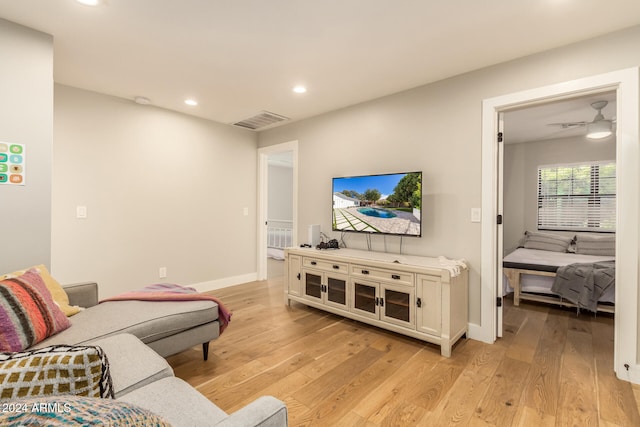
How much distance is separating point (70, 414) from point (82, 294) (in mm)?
2324

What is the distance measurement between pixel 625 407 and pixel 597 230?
14.7 feet

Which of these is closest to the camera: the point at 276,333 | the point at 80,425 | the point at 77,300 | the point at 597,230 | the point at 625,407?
the point at 80,425

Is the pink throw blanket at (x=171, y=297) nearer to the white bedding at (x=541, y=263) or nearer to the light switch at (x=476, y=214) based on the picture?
the light switch at (x=476, y=214)

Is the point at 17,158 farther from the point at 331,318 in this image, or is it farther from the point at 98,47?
the point at 331,318

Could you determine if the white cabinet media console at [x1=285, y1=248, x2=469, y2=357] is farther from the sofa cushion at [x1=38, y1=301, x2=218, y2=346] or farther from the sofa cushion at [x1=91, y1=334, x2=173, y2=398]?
the sofa cushion at [x1=91, y1=334, x2=173, y2=398]

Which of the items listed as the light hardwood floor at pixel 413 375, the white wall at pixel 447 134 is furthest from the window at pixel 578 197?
the white wall at pixel 447 134

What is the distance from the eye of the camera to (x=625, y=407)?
184 centimetres

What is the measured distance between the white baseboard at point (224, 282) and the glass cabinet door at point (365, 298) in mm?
2262

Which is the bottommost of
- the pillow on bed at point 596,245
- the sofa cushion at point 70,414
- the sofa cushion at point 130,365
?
the sofa cushion at point 130,365

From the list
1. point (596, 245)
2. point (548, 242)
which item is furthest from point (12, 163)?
point (596, 245)

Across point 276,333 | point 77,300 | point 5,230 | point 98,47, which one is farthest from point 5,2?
point 276,333

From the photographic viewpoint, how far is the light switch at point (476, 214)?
2.76 metres

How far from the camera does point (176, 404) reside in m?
1.16

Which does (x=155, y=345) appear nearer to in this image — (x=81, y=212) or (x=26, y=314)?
(x=26, y=314)
